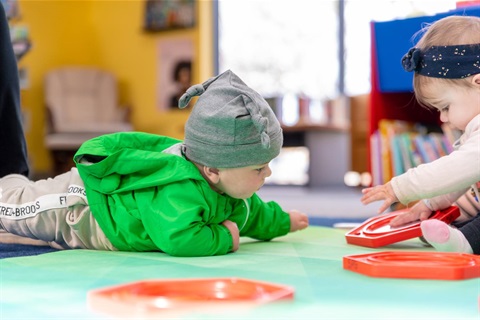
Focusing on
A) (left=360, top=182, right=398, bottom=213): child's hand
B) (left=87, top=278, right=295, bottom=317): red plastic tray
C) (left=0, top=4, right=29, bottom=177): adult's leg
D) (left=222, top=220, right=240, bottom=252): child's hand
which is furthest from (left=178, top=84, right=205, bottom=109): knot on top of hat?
(left=0, top=4, right=29, bottom=177): adult's leg

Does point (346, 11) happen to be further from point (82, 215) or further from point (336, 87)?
point (82, 215)

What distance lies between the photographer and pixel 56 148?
498cm

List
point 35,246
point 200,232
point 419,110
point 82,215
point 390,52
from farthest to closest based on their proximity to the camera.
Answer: point 419,110 → point 390,52 → point 35,246 → point 82,215 → point 200,232

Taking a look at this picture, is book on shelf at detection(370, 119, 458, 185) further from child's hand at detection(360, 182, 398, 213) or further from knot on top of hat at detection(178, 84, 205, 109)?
knot on top of hat at detection(178, 84, 205, 109)

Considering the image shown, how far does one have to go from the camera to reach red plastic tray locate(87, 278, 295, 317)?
72cm

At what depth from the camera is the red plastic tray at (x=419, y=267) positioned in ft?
3.15

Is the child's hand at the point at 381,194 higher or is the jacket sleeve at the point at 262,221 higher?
the child's hand at the point at 381,194

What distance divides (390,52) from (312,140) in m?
2.42

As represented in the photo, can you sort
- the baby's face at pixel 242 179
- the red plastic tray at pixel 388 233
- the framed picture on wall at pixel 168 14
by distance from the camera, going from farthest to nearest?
the framed picture on wall at pixel 168 14, the red plastic tray at pixel 388 233, the baby's face at pixel 242 179

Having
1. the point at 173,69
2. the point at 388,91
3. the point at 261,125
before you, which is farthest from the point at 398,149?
the point at 173,69

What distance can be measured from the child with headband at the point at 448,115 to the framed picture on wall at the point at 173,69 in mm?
4082

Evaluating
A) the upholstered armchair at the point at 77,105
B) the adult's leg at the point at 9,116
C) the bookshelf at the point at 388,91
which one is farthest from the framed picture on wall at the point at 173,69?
the adult's leg at the point at 9,116

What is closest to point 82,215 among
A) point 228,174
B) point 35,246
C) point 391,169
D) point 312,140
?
point 35,246

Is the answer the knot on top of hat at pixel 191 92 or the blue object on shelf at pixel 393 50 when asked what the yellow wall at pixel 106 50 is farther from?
the knot on top of hat at pixel 191 92
